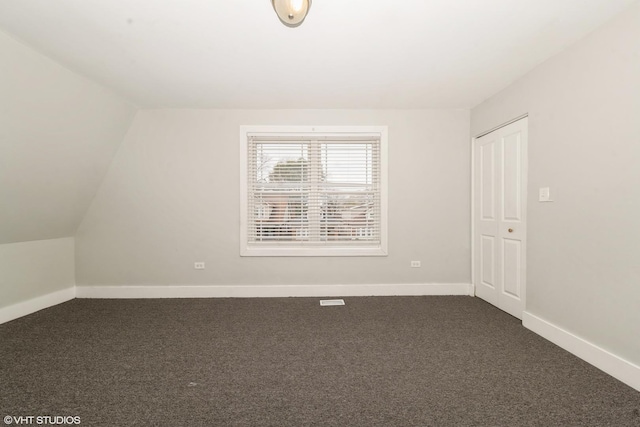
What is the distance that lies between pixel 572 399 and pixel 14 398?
3.56m

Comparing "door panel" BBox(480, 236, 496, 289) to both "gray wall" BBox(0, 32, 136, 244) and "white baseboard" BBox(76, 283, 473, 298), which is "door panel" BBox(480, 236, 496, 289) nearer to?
"white baseboard" BBox(76, 283, 473, 298)

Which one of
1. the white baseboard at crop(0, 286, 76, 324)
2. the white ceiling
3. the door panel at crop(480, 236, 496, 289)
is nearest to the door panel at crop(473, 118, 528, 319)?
the door panel at crop(480, 236, 496, 289)

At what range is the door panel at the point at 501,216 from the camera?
316 centimetres

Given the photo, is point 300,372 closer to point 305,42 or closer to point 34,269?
point 305,42

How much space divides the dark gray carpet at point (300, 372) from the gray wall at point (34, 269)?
0.36 metres

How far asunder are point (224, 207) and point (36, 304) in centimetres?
252

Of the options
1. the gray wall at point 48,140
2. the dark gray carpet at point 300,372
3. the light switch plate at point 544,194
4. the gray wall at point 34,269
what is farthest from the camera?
the gray wall at point 34,269

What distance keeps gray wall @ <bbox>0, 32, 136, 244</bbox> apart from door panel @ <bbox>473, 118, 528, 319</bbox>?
4680 mm

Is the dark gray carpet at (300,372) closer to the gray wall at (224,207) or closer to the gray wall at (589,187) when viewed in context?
the gray wall at (589,187)

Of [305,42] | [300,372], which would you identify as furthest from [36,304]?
[305,42]

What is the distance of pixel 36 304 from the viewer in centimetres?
355

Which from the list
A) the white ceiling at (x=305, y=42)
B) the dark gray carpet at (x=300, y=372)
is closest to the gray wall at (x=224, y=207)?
the white ceiling at (x=305, y=42)

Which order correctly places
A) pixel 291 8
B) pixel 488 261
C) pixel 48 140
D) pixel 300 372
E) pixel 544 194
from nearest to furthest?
1. pixel 291 8
2. pixel 300 372
3. pixel 544 194
4. pixel 48 140
5. pixel 488 261

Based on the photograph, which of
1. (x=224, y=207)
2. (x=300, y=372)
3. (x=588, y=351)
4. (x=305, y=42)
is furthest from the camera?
(x=224, y=207)
